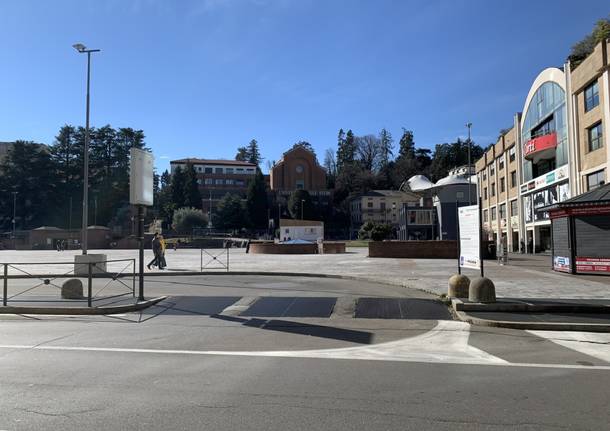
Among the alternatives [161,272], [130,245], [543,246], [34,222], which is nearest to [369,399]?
[161,272]

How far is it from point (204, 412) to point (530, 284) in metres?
14.8

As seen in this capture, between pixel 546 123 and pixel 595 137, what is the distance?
11.0 m

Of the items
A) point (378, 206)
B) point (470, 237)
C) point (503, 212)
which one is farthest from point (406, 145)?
point (470, 237)

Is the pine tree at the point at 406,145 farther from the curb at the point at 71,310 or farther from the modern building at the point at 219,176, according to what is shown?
the curb at the point at 71,310

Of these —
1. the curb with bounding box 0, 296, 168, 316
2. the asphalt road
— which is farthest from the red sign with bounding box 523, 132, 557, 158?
the curb with bounding box 0, 296, 168, 316

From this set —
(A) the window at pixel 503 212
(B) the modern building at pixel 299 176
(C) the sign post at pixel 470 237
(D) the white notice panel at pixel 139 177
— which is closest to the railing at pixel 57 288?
(D) the white notice panel at pixel 139 177

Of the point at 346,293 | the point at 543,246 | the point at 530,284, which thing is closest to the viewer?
the point at 346,293

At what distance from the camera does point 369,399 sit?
554 cm

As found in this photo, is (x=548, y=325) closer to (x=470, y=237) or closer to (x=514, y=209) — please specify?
(x=470, y=237)

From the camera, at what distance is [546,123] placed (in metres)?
46.8

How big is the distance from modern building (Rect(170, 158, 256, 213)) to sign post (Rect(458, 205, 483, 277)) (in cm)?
12417

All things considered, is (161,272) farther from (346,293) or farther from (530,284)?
(530,284)

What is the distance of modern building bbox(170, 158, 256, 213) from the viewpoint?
454 feet

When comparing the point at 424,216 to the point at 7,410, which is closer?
the point at 7,410
